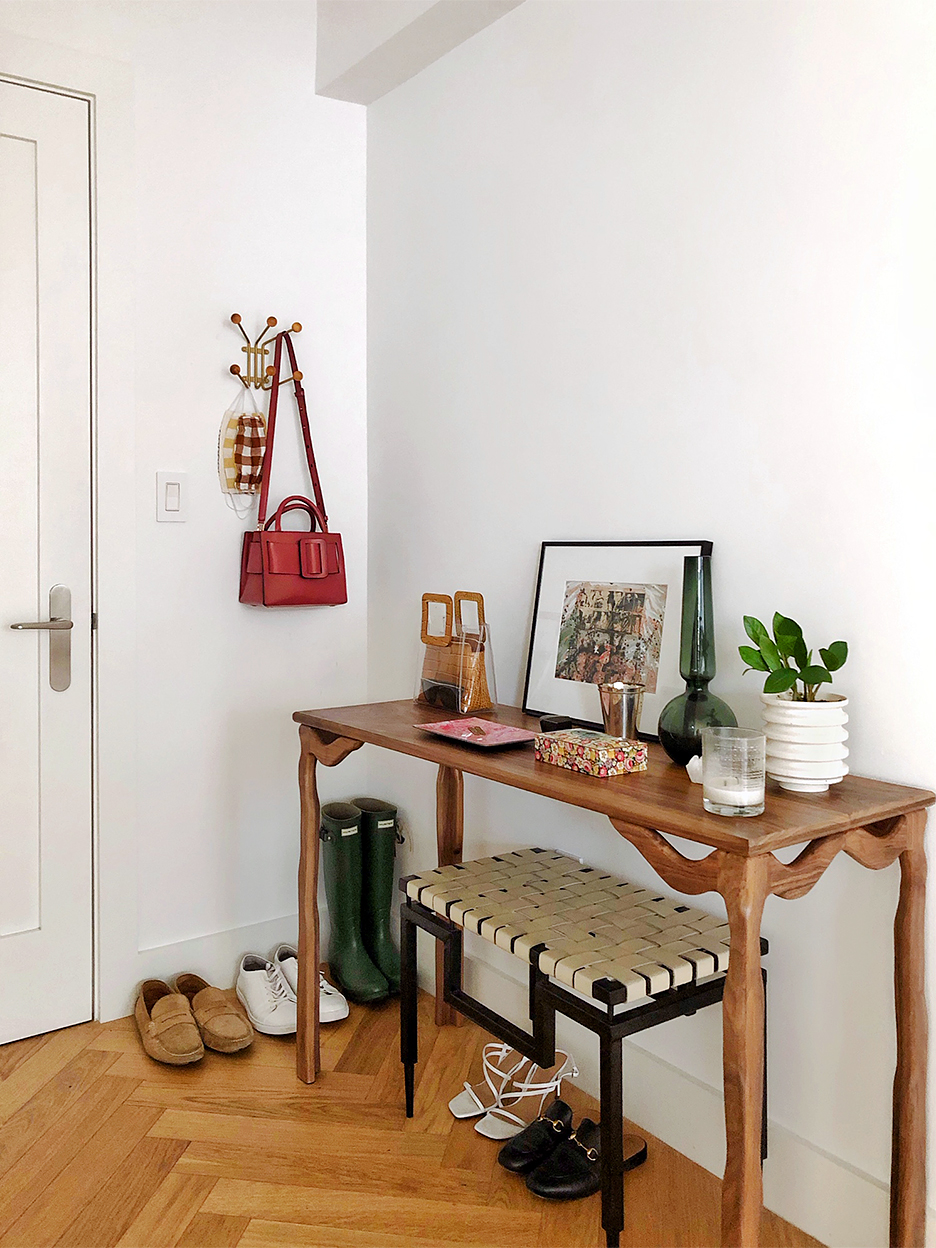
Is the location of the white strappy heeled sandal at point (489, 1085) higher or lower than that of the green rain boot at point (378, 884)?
lower

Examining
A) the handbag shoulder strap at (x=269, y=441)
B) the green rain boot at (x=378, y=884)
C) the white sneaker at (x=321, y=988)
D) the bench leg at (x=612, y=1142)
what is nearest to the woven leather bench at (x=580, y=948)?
the bench leg at (x=612, y=1142)

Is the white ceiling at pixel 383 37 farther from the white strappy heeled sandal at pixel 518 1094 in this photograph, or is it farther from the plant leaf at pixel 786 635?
the white strappy heeled sandal at pixel 518 1094

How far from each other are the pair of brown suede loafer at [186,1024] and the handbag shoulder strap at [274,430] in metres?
1.14

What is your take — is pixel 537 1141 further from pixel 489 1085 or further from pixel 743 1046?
pixel 743 1046

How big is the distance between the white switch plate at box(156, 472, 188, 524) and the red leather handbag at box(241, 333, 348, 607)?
0.17 m

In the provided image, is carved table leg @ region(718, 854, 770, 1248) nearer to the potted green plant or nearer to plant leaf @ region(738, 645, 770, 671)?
the potted green plant

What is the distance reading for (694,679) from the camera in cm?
157

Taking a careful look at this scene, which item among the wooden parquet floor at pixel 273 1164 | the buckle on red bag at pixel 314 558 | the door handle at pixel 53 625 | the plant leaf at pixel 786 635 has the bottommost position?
the wooden parquet floor at pixel 273 1164

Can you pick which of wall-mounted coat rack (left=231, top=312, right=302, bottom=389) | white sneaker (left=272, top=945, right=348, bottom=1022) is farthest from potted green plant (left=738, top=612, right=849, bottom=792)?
wall-mounted coat rack (left=231, top=312, right=302, bottom=389)

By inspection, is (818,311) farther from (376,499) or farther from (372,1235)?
(372,1235)

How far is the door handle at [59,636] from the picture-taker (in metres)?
2.23

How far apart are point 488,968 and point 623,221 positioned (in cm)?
164

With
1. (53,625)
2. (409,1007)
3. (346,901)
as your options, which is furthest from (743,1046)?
(53,625)

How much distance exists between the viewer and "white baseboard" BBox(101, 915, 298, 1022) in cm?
234
